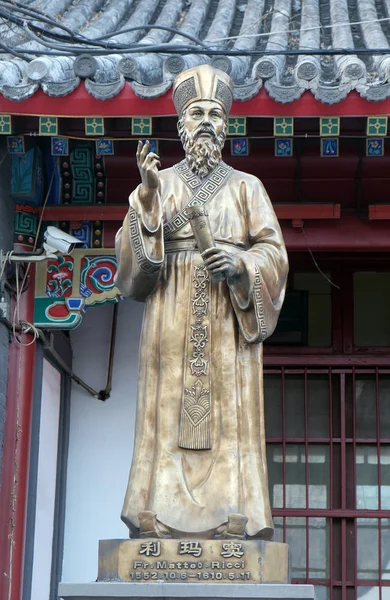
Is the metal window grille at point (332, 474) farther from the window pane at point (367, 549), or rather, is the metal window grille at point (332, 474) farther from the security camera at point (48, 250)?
the security camera at point (48, 250)

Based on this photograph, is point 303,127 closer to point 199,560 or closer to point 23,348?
point 23,348

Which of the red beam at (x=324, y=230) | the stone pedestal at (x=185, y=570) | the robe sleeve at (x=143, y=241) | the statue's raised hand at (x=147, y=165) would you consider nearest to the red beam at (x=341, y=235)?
the red beam at (x=324, y=230)

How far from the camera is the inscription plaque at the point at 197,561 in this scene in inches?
251

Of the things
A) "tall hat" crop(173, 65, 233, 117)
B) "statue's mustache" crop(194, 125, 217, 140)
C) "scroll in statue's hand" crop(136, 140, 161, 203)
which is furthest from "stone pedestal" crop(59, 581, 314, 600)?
"tall hat" crop(173, 65, 233, 117)

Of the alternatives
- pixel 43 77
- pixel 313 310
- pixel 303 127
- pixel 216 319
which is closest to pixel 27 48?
pixel 43 77

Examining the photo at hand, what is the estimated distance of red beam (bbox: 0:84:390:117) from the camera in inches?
344

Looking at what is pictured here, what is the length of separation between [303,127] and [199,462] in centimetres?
304

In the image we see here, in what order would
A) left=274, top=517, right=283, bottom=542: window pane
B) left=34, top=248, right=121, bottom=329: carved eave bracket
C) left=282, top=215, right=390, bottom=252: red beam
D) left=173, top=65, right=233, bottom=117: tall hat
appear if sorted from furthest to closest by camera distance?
left=274, top=517, right=283, bottom=542: window pane → left=282, top=215, right=390, bottom=252: red beam → left=34, top=248, right=121, bottom=329: carved eave bracket → left=173, top=65, right=233, bottom=117: tall hat

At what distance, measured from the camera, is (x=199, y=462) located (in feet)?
21.8

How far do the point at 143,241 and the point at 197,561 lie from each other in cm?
148

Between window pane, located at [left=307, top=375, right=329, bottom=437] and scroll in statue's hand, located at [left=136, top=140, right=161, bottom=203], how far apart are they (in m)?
3.95

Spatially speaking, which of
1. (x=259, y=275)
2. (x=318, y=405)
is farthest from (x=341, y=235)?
(x=259, y=275)

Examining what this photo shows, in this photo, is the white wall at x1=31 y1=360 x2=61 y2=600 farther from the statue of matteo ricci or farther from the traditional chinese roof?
the statue of matteo ricci

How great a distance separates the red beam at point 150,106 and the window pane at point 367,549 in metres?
3.02
